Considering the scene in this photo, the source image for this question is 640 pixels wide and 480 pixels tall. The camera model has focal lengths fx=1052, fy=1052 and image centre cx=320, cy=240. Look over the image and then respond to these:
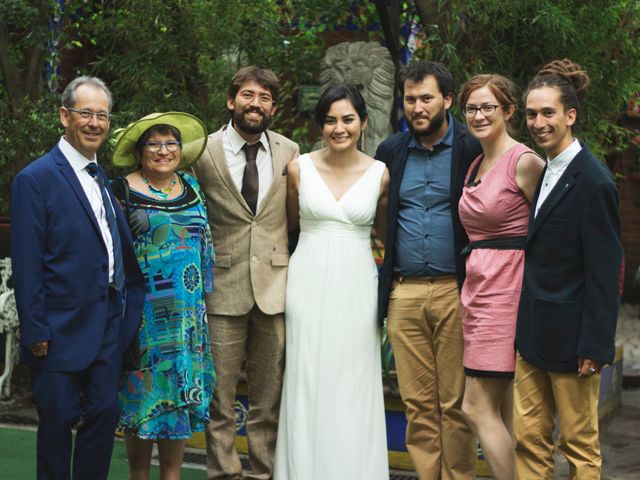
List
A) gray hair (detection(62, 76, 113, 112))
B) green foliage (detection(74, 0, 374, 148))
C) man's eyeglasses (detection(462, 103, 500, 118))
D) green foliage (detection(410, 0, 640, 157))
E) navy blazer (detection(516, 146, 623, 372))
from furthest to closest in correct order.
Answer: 1. green foliage (detection(74, 0, 374, 148))
2. green foliage (detection(410, 0, 640, 157))
3. man's eyeglasses (detection(462, 103, 500, 118))
4. gray hair (detection(62, 76, 113, 112))
5. navy blazer (detection(516, 146, 623, 372))

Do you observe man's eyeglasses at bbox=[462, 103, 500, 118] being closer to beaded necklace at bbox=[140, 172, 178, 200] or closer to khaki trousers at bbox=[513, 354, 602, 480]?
khaki trousers at bbox=[513, 354, 602, 480]

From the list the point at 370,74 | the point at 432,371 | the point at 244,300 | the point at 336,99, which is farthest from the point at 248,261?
the point at 370,74

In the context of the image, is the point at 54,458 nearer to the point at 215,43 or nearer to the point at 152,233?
the point at 152,233

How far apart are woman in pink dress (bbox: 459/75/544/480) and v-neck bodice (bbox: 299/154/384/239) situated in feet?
1.69

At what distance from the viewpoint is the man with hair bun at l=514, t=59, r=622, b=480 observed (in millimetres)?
4086

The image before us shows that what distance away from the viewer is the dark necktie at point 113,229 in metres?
4.50

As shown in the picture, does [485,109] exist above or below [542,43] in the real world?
below

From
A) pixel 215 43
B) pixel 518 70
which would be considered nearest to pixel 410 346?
pixel 518 70

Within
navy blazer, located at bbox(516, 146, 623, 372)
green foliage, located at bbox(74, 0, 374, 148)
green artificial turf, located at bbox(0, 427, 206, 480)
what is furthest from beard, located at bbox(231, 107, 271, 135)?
green foliage, located at bbox(74, 0, 374, 148)

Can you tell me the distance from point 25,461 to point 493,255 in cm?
320

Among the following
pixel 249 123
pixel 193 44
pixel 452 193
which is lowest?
pixel 452 193

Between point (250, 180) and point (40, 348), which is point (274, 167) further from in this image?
point (40, 348)

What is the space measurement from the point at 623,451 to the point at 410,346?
2774mm

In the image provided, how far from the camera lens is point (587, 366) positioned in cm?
409
